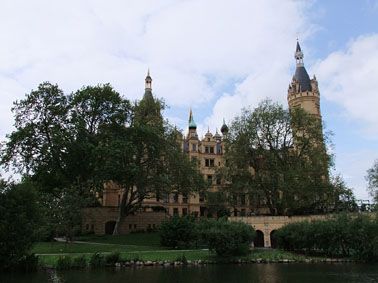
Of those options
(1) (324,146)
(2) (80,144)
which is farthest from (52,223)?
(1) (324,146)

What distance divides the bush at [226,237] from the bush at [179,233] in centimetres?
309

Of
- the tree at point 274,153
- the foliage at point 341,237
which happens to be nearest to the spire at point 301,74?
the tree at point 274,153

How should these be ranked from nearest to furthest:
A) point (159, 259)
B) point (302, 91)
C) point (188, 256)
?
point (159, 259)
point (188, 256)
point (302, 91)

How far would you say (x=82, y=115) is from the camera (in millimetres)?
53438

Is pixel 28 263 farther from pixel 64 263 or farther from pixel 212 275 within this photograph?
pixel 212 275

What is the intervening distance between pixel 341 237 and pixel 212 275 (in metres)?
17.9

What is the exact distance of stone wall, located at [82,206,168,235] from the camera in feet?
204

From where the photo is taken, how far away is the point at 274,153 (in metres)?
61.6

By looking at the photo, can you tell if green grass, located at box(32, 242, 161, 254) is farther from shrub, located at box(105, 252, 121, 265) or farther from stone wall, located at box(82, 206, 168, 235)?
stone wall, located at box(82, 206, 168, 235)

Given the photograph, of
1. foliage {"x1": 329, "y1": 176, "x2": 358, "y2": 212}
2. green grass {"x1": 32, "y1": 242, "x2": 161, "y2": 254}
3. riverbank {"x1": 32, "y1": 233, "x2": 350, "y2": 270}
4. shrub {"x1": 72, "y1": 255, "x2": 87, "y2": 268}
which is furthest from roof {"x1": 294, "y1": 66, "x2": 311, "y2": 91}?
shrub {"x1": 72, "y1": 255, "x2": 87, "y2": 268}

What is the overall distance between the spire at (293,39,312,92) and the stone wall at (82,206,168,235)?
3630 cm

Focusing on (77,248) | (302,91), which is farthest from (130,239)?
(302,91)

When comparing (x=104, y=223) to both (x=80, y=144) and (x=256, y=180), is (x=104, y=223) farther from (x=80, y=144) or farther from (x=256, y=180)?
(x=256, y=180)

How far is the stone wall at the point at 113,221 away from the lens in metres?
62.3
